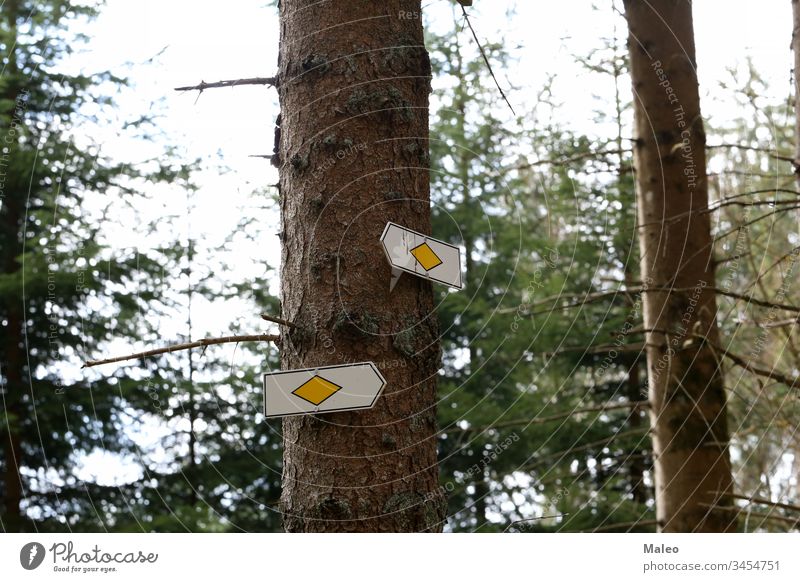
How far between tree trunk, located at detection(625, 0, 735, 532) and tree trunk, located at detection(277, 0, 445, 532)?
150 cm

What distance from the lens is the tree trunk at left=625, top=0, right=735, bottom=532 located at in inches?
126

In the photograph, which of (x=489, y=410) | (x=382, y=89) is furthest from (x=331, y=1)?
(x=489, y=410)

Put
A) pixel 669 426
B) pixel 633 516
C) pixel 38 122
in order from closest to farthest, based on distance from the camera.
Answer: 1. pixel 669 426
2. pixel 633 516
3. pixel 38 122

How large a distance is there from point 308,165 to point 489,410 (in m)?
4.90

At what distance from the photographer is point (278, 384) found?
1.89 m

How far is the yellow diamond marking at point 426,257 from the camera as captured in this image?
6.34 feet

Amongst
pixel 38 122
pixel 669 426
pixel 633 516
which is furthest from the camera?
pixel 38 122

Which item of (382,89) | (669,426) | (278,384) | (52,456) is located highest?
(382,89)

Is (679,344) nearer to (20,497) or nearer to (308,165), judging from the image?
(308,165)

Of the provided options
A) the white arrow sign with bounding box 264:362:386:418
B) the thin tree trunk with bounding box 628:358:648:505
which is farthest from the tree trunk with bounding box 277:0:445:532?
the thin tree trunk with bounding box 628:358:648:505

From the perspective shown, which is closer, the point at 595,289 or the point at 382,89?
the point at 382,89

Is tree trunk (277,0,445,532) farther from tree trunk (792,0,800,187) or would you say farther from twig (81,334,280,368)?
tree trunk (792,0,800,187)

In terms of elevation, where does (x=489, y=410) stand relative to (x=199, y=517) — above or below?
above

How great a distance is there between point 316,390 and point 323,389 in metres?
0.02
